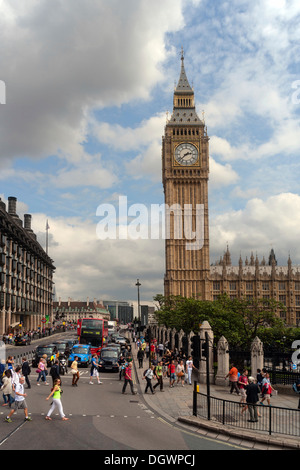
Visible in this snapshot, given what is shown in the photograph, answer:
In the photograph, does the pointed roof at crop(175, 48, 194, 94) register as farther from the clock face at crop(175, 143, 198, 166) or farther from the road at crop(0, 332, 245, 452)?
the road at crop(0, 332, 245, 452)

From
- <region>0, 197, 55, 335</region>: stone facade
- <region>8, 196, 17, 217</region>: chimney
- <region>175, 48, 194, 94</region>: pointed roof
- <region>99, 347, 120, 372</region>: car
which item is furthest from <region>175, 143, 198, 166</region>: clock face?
<region>99, 347, 120, 372</region>: car

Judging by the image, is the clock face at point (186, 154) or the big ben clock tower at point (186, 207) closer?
the big ben clock tower at point (186, 207)

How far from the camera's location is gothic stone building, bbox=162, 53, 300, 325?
106812 mm

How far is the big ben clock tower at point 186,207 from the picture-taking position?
10662 cm

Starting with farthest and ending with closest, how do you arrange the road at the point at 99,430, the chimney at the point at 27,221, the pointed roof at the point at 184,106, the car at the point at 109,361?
the pointed roof at the point at 184,106, the chimney at the point at 27,221, the car at the point at 109,361, the road at the point at 99,430

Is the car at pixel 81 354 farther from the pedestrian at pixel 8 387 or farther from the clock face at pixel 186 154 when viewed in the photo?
the clock face at pixel 186 154

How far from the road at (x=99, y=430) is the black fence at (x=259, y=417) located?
1.46m

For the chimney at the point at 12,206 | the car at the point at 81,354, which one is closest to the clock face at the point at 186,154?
the chimney at the point at 12,206

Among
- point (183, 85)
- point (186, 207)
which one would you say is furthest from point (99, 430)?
point (183, 85)

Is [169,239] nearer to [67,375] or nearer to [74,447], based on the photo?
[67,375]

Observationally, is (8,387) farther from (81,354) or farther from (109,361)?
(81,354)

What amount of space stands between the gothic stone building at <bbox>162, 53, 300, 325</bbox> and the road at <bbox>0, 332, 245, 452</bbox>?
85.3m

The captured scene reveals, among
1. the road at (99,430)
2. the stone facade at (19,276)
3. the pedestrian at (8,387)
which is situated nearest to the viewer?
the road at (99,430)

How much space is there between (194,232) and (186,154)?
20.1m
